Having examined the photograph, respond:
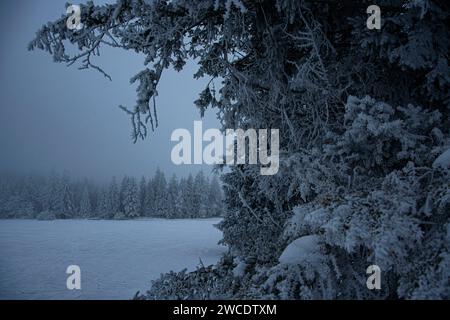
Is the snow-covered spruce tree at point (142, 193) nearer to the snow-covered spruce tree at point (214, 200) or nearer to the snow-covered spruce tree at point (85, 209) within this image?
the snow-covered spruce tree at point (85, 209)

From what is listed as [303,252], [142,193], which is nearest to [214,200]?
[142,193]

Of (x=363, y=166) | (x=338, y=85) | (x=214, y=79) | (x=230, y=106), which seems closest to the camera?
(x=363, y=166)

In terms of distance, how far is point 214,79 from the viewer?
6277mm

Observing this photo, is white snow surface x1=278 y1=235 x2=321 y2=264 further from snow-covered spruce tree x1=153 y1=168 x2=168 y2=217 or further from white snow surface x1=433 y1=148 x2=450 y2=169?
snow-covered spruce tree x1=153 y1=168 x2=168 y2=217

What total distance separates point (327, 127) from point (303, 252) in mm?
2452

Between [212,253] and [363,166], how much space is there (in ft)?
71.5

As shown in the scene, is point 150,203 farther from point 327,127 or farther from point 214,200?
point 327,127

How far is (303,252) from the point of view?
9.23 ft

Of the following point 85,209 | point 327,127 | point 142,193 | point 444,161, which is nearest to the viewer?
point 444,161

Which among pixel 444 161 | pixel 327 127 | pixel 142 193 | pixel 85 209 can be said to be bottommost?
pixel 85 209

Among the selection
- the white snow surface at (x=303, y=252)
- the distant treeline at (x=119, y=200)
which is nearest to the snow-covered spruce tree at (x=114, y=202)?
the distant treeline at (x=119, y=200)

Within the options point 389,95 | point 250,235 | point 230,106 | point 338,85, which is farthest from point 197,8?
point 250,235
